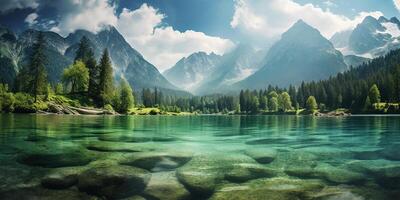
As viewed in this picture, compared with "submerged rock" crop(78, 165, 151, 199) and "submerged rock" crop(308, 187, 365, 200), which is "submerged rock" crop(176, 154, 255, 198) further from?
"submerged rock" crop(308, 187, 365, 200)

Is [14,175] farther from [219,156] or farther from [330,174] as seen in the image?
[330,174]

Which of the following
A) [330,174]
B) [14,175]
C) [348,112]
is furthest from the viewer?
[348,112]

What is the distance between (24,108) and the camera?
104m

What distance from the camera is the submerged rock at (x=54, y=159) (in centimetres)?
1952

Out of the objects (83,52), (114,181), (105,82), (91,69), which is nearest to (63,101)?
(105,82)

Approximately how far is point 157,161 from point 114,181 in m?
5.53

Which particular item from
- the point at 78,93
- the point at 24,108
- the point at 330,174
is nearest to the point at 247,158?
the point at 330,174

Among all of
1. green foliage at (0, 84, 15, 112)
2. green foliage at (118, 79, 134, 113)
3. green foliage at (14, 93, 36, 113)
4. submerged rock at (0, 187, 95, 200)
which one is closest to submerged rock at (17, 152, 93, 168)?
submerged rock at (0, 187, 95, 200)

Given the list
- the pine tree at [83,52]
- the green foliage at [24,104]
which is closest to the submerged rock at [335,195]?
the green foliage at [24,104]

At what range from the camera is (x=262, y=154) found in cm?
2531

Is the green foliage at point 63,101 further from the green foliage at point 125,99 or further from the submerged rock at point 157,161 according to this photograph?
the submerged rock at point 157,161

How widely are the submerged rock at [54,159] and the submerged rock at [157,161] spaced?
2948 millimetres

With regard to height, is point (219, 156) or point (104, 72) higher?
point (104, 72)

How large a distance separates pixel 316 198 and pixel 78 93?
126m
